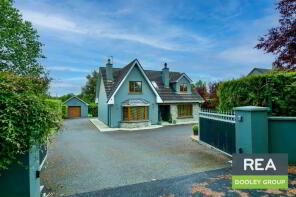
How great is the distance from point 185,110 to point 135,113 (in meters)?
7.37

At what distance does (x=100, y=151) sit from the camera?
8.91 meters

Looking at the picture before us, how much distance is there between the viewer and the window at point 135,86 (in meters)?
19.2

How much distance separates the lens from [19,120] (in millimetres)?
3426

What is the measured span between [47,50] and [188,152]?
15.7 meters

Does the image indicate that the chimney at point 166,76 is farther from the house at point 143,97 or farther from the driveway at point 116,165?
the driveway at point 116,165

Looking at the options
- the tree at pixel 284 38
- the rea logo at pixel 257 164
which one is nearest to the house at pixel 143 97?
the tree at pixel 284 38

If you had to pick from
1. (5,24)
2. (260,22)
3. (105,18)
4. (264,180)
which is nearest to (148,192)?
(264,180)

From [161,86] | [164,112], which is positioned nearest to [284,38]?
[161,86]

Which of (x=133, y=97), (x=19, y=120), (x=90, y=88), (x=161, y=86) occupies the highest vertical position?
(x=90, y=88)

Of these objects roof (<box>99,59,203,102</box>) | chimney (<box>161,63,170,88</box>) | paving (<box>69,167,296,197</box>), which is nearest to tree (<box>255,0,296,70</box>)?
paving (<box>69,167,296,197</box>)

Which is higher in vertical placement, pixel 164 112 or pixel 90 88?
pixel 90 88

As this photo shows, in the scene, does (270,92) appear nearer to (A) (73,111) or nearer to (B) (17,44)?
(B) (17,44)

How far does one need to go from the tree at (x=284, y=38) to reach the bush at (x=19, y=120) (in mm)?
11555

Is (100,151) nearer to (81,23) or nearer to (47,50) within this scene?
(81,23)
